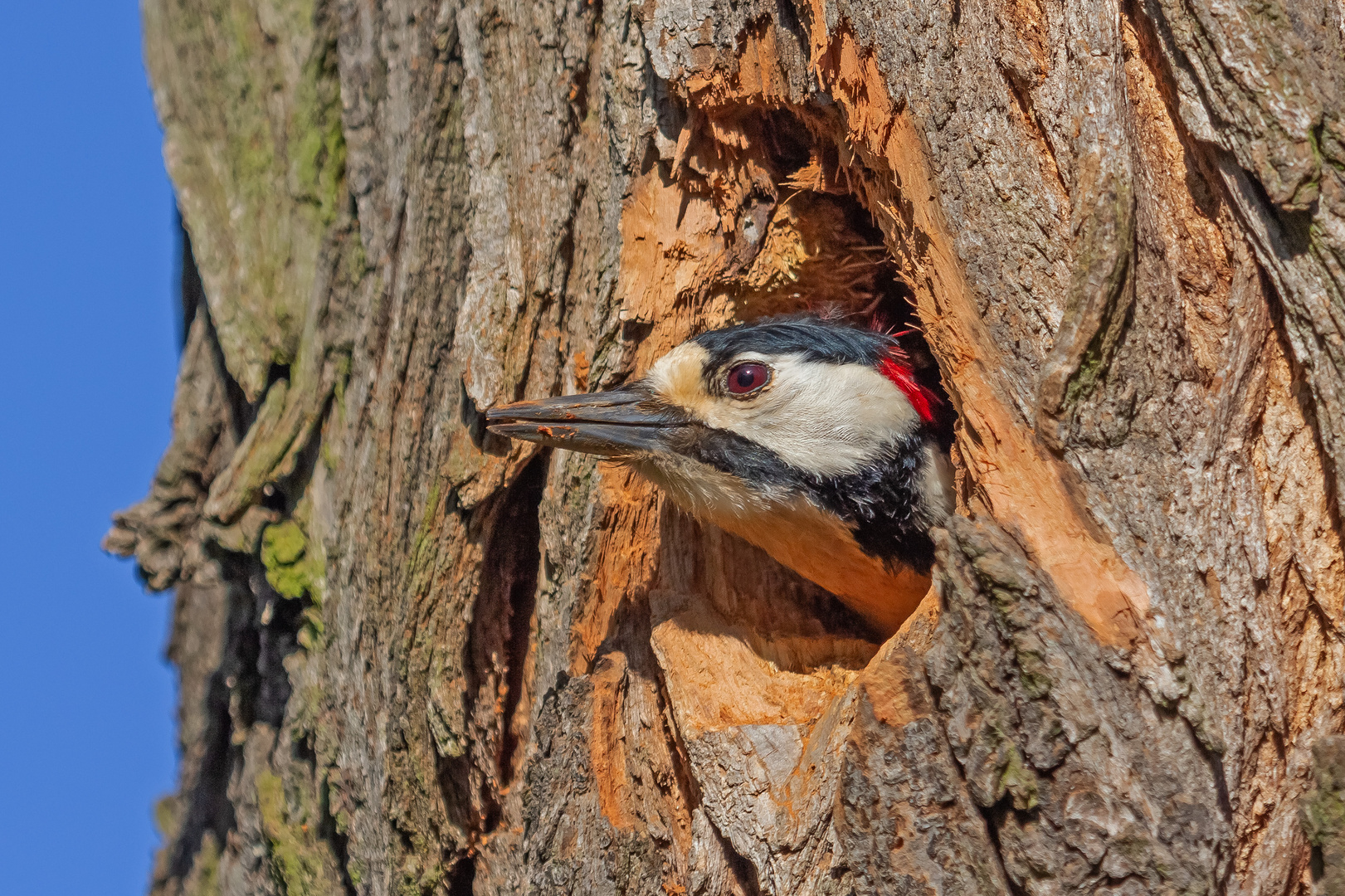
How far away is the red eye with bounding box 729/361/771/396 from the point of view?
3.21m

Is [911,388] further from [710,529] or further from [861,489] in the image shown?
[710,529]

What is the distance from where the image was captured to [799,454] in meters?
3.20

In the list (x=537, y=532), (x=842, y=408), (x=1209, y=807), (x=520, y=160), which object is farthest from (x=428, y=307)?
(x=1209, y=807)

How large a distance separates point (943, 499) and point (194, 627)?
2737mm

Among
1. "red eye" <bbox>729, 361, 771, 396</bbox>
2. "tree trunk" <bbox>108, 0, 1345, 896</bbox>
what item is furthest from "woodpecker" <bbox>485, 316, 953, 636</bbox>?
"tree trunk" <bbox>108, 0, 1345, 896</bbox>

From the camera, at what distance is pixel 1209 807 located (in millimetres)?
1992

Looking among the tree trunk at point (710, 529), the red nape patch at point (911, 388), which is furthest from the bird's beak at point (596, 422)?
the red nape patch at point (911, 388)

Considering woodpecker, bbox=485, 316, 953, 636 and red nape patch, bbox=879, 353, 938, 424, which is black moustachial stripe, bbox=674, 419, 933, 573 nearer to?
woodpecker, bbox=485, 316, 953, 636

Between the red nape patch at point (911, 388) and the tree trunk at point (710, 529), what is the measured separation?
1.22 feet

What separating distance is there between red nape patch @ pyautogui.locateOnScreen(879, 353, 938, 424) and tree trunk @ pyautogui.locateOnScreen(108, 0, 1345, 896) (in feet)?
1.22

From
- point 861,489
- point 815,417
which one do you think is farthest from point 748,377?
point 861,489

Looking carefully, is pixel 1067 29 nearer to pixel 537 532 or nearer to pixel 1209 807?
pixel 1209 807

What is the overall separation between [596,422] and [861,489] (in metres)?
0.77

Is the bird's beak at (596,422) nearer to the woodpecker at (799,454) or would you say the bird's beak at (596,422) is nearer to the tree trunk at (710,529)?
the woodpecker at (799,454)
